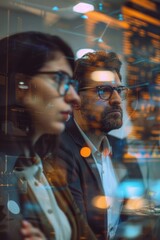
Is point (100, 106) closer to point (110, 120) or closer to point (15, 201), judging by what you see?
point (110, 120)

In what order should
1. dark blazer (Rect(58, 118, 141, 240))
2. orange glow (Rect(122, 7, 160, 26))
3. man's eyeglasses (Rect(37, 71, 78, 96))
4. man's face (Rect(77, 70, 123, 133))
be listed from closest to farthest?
man's eyeglasses (Rect(37, 71, 78, 96)) < dark blazer (Rect(58, 118, 141, 240)) < man's face (Rect(77, 70, 123, 133)) < orange glow (Rect(122, 7, 160, 26))

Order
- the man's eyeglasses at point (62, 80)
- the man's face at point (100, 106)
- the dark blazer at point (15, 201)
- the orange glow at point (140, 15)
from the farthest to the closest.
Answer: the orange glow at point (140, 15), the man's face at point (100, 106), the man's eyeglasses at point (62, 80), the dark blazer at point (15, 201)

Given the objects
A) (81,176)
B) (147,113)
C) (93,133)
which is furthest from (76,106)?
(147,113)

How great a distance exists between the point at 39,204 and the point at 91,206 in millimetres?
324

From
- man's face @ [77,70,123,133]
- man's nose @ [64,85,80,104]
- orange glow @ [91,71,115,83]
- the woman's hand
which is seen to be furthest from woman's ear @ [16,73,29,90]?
the woman's hand

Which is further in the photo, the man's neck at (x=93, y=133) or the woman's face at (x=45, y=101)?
the man's neck at (x=93, y=133)

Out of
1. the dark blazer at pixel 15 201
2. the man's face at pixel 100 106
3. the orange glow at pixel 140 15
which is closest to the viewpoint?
the dark blazer at pixel 15 201

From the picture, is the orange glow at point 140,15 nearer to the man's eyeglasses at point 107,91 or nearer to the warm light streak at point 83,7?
the warm light streak at point 83,7

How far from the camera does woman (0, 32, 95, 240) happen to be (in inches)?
57.2

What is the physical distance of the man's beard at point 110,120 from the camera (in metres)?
1.81

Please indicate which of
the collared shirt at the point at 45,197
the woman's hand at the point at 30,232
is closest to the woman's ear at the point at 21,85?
the collared shirt at the point at 45,197

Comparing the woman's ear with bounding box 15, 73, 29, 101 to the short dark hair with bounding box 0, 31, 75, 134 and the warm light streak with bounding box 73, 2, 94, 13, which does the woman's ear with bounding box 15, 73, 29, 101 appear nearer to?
the short dark hair with bounding box 0, 31, 75, 134

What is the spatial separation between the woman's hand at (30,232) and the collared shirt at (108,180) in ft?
1.45

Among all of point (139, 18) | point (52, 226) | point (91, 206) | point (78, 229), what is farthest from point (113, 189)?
point (139, 18)
